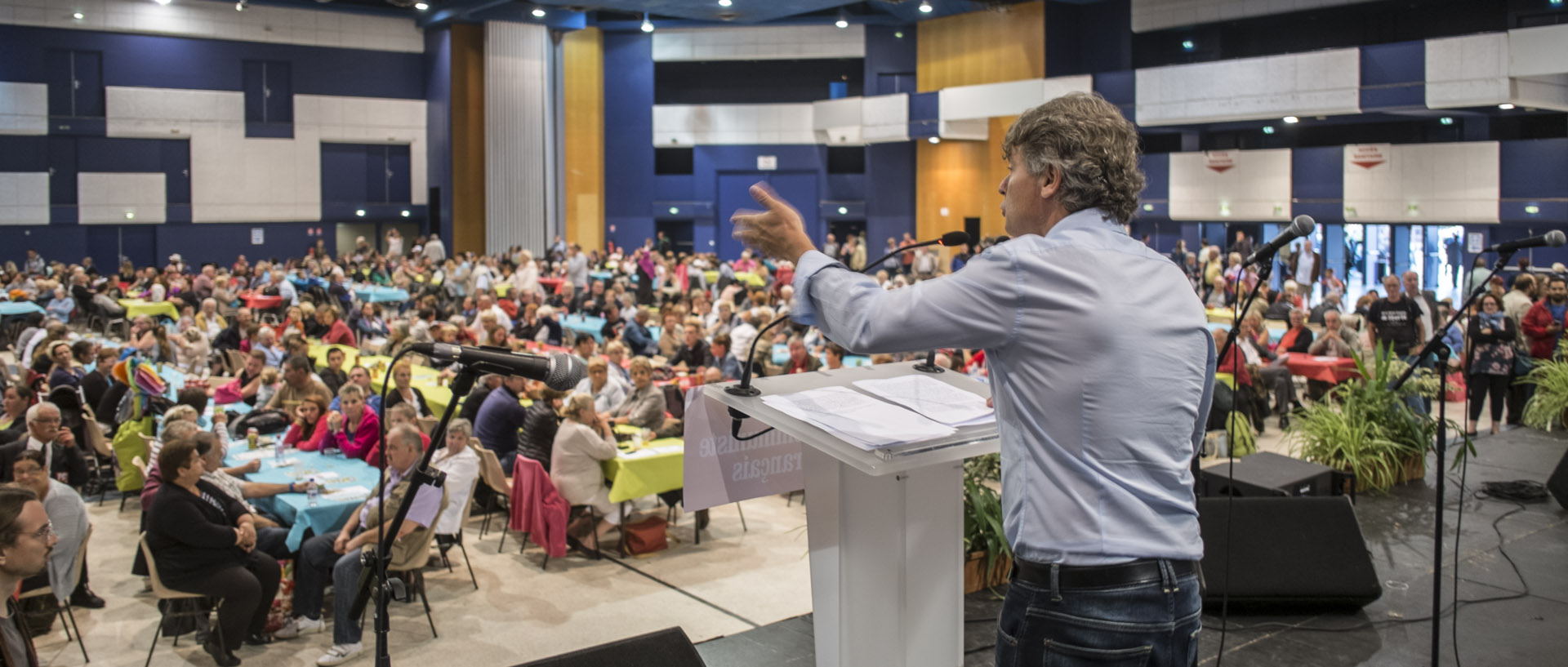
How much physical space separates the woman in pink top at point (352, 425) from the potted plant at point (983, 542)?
408cm

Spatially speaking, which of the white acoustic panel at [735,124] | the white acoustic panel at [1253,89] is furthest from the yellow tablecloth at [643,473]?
the white acoustic panel at [735,124]

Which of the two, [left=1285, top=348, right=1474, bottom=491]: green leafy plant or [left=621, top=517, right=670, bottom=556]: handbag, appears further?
[left=621, top=517, right=670, bottom=556]: handbag

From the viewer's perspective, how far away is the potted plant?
15.6 feet

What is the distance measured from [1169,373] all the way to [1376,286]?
65.3 feet

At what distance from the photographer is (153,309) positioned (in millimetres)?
15789

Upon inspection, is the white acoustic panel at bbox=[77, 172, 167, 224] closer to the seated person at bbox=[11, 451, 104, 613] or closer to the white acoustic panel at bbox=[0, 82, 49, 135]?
the white acoustic panel at bbox=[0, 82, 49, 135]

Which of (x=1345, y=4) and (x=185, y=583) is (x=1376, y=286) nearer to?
(x=1345, y=4)

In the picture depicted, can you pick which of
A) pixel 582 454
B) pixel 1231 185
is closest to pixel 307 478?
pixel 582 454

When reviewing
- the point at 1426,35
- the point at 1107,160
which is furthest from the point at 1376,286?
the point at 1107,160

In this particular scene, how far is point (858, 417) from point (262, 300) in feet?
54.9

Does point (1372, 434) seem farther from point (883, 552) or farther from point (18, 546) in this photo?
point (18, 546)

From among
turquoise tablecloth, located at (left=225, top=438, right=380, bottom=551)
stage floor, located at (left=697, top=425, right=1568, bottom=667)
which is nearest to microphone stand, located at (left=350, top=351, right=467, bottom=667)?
stage floor, located at (left=697, top=425, right=1568, bottom=667)

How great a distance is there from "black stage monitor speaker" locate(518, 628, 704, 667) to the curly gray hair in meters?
1.30

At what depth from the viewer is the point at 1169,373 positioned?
154cm
